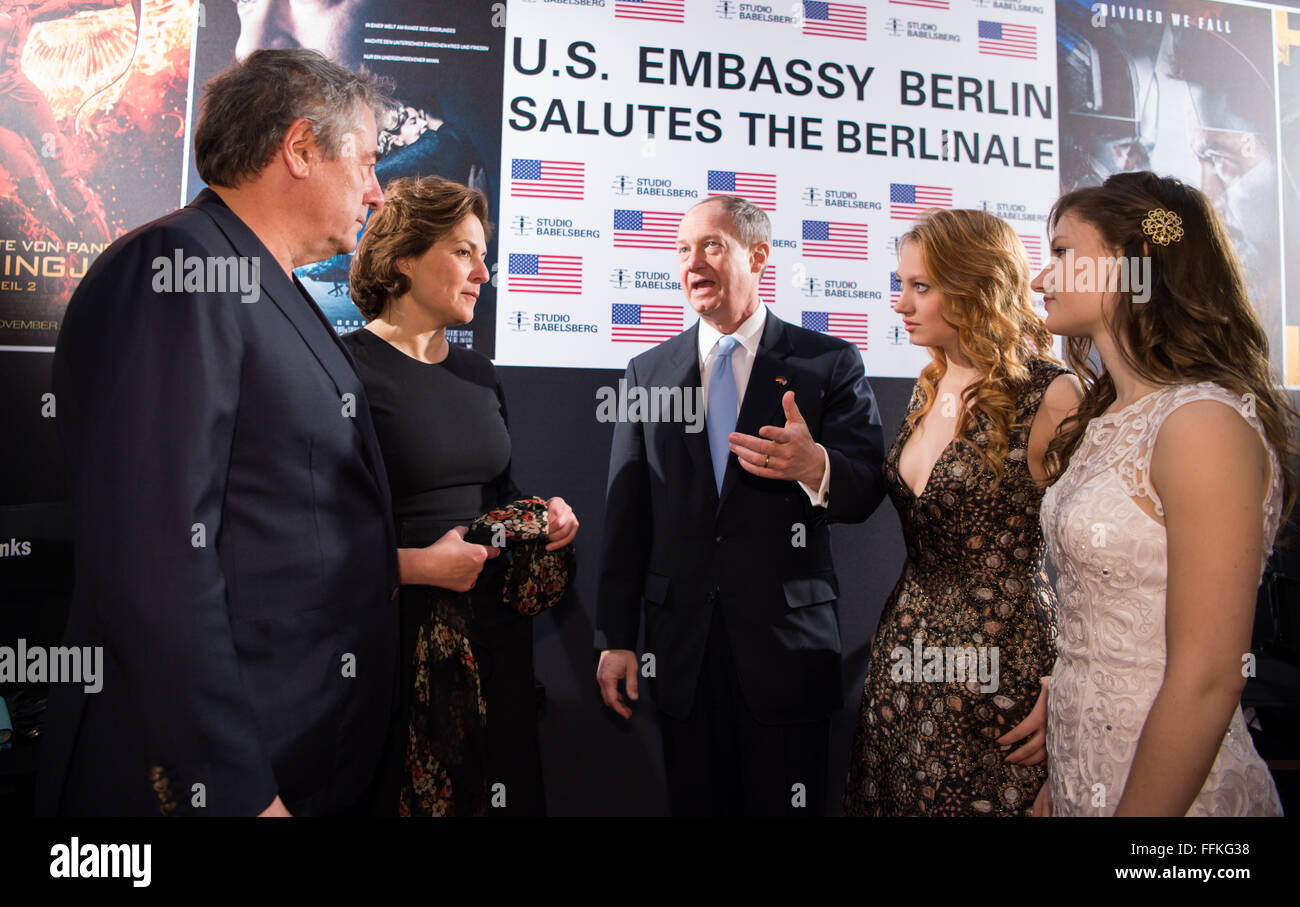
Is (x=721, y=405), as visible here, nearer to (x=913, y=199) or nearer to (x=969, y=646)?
(x=969, y=646)

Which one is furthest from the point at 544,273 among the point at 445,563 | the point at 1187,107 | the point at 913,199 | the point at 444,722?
the point at 1187,107

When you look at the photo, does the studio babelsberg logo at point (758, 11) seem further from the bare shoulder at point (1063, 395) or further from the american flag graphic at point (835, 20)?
the bare shoulder at point (1063, 395)

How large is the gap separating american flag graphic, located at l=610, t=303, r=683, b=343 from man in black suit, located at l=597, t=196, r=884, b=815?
0.35 m

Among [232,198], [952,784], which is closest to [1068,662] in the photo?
[952,784]

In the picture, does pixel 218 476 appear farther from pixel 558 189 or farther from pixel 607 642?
pixel 558 189

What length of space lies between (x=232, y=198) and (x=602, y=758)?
2.13 metres

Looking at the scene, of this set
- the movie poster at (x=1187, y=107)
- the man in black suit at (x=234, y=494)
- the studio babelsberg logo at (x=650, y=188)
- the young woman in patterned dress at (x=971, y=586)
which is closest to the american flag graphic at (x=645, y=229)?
the studio babelsberg logo at (x=650, y=188)

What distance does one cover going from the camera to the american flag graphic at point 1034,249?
2990mm

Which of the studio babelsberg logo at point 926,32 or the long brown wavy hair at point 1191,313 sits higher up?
the studio babelsberg logo at point 926,32

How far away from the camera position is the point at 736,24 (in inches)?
112

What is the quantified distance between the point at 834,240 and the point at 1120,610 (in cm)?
180

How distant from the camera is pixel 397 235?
2.11 meters

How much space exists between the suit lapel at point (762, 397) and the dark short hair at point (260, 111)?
1.28 m
